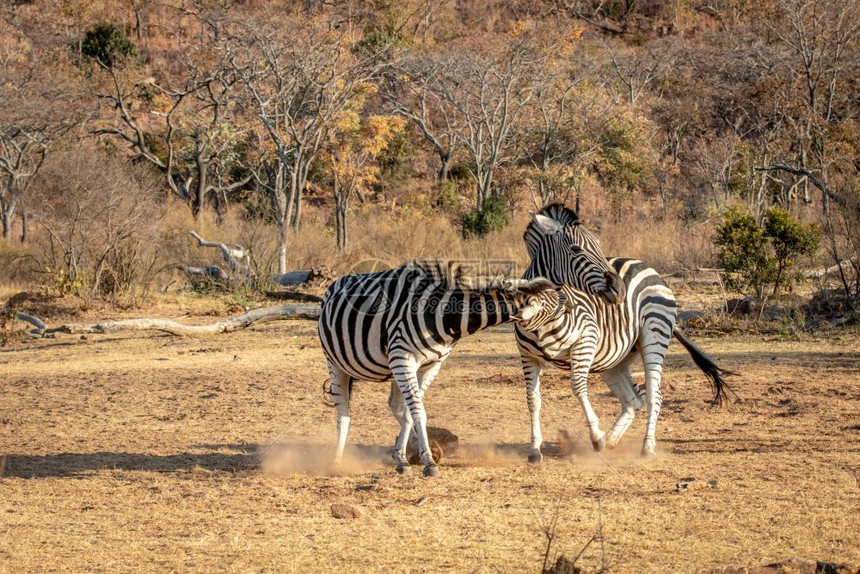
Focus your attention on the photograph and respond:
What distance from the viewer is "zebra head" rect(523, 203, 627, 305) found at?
25.7ft

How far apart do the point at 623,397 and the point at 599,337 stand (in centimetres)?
85

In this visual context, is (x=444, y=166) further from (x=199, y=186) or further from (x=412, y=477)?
(x=412, y=477)

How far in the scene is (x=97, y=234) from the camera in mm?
18828

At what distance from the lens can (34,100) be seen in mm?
31406

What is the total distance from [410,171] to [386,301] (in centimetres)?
3277

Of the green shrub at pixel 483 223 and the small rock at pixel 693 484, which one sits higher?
the green shrub at pixel 483 223

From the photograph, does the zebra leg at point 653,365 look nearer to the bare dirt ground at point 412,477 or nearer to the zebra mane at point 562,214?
the bare dirt ground at point 412,477

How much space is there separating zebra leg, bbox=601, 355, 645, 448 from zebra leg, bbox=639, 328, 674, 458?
202mm

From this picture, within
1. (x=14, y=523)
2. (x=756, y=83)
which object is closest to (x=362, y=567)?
(x=14, y=523)

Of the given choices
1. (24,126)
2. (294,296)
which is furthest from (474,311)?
(24,126)

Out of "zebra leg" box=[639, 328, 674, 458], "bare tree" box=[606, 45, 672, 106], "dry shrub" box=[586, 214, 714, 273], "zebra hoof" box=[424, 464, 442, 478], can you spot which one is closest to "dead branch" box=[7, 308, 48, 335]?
"zebra hoof" box=[424, 464, 442, 478]

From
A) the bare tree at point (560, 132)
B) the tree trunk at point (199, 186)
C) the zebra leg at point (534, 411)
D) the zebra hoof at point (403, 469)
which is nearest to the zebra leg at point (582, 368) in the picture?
the zebra leg at point (534, 411)

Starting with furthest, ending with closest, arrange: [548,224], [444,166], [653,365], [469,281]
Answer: [444,166] → [548,224] → [653,365] → [469,281]

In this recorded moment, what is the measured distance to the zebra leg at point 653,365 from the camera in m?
7.83
